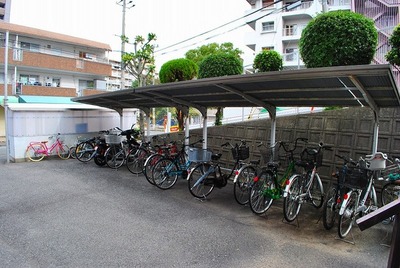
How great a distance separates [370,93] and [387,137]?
2.19 meters

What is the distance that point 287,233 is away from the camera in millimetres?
3984

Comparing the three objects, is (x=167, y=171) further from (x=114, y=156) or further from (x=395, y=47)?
(x=395, y=47)

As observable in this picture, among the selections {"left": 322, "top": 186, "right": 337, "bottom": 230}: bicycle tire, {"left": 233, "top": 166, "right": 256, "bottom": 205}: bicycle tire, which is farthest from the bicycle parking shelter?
{"left": 233, "top": 166, "right": 256, "bottom": 205}: bicycle tire

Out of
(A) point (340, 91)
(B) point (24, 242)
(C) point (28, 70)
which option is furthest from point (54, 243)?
(C) point (28, 70)

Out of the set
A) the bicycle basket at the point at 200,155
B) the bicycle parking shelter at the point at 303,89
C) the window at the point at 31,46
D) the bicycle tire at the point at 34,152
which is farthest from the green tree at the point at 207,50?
the bicycle basket at the point at 200,155

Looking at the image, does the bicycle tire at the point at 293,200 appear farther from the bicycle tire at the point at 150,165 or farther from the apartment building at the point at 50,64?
the apartment building at the point at 50,64

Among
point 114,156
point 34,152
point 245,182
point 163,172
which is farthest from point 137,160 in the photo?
point 34,152

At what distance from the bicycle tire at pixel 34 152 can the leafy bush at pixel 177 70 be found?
4.91 meters

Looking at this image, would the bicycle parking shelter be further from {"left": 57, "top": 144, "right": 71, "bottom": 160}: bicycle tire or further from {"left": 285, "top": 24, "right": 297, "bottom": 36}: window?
{"left": 285, "top": 24, "right": 297, "bottom": 36}: window

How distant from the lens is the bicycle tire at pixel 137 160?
7.60 meters

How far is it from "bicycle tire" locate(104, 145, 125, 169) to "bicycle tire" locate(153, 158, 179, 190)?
2490mm

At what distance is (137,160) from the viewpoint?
25.1 ft

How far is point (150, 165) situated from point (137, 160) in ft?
3.82

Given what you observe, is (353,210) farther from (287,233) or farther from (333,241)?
(287,233)
